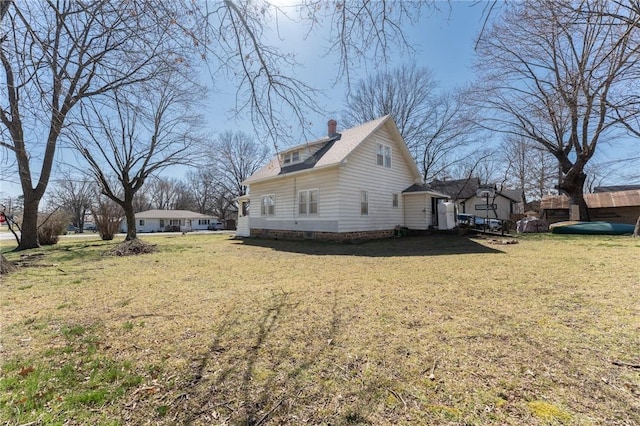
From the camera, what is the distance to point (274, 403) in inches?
82.4

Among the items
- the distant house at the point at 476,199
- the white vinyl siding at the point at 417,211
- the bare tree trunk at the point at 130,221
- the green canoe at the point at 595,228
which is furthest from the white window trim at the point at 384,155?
the distant house at the point at 476,199

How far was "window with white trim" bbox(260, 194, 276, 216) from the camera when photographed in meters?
16.5

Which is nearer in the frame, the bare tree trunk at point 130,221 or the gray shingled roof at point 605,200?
the bare tree trunk at point 130,221

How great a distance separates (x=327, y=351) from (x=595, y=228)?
19.2 meters

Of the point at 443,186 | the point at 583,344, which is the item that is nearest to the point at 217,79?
the point at 583,344

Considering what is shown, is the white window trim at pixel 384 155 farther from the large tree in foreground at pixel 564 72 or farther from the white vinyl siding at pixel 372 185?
the large tree in foreground at pixel 564 72

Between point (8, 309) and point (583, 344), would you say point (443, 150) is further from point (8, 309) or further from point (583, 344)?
point (8, 309)

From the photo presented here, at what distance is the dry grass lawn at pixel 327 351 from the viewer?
2.02m

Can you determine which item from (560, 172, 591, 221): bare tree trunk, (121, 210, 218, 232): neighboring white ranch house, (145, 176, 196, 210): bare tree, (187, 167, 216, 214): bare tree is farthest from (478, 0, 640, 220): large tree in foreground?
(145, 176, 196, 210): bare tree

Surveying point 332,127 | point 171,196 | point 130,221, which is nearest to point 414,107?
point 332,127

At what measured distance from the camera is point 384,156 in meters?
15.3

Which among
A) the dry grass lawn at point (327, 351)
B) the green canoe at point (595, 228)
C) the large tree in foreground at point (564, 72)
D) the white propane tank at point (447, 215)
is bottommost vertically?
the dry grass lawn at point (327, 351)

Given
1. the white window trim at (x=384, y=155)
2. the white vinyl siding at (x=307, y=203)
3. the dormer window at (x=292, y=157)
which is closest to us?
the white vinyl siding at (x=307, y=203)

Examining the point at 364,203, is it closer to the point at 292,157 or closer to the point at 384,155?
the point at 384,155
